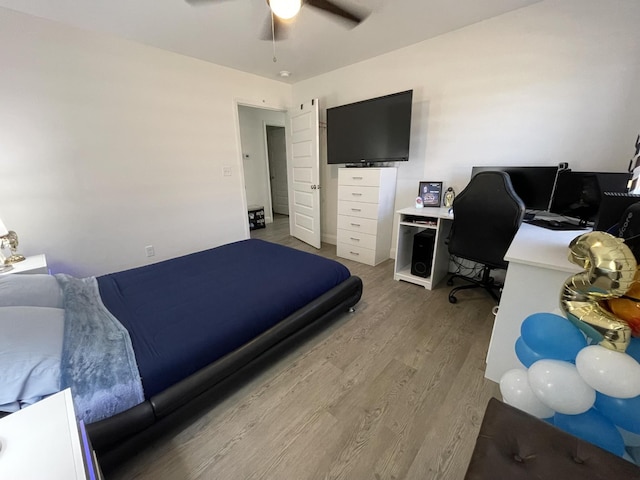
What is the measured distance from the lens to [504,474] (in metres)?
0.64

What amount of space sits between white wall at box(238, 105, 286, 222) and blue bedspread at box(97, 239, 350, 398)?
3372 mm

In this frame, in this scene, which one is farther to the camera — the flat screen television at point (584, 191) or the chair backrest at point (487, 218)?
the chair backrest at point (487, 218)

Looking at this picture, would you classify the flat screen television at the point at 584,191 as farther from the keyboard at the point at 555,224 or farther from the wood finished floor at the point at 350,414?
the wood finished floor at the point at 350,414

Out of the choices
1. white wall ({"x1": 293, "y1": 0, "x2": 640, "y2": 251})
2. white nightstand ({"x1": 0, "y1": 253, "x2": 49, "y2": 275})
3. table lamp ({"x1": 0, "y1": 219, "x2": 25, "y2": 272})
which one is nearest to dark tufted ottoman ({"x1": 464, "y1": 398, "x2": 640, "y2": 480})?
white wall ({"x1": 293, "y1": 0, "x2": 640, "y2": 251})

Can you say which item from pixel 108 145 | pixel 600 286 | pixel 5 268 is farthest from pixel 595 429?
pixel 108 145

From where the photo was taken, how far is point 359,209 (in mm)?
3145

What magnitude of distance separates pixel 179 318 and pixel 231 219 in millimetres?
2411

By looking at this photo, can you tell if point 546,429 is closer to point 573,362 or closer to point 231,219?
point 573,362

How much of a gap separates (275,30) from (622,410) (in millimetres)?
3091

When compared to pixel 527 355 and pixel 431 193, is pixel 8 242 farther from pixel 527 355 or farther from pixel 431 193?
pixel 431 193

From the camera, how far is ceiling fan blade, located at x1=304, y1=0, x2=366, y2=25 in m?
1.70

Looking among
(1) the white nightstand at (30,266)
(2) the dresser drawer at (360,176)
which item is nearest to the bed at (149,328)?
(1) the white nightstand at (30,266)

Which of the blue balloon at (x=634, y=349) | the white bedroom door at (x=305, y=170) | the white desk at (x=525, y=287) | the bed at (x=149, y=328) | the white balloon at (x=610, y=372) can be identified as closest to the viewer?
the white balloon at (x=610, y=372)

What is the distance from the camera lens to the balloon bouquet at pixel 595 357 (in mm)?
724
